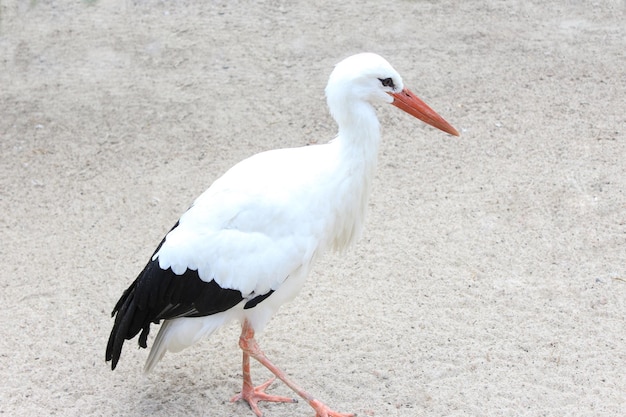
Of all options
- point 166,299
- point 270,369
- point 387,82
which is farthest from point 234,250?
point 387,82

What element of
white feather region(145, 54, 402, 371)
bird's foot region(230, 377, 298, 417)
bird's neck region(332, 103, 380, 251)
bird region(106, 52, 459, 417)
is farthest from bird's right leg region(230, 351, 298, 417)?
bird's neck region(332, 103, 380, 251)

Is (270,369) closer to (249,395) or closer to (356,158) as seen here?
(249,395)

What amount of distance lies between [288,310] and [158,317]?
46.9 inches

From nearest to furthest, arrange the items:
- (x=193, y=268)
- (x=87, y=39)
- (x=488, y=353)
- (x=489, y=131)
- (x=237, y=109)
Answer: (x=193, y=268), (x=488, y=353), (x=489, y=131), (x=237, y=109), (x=87, y=39)

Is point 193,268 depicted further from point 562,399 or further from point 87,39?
point 87,39

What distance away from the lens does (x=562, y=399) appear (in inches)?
179

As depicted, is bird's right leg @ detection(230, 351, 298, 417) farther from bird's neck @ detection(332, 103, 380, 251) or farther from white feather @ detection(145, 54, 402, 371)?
bird's neck @ detection(332, 103, 380, 251)

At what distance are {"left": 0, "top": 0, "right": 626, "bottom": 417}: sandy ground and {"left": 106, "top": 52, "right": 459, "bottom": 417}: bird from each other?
0.66 m

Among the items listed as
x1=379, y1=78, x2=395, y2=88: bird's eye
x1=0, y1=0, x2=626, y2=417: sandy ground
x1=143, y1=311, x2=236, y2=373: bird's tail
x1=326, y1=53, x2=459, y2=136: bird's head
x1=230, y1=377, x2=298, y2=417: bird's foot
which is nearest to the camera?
x1=326, y1=53, x2=459, y2=136: bird's head

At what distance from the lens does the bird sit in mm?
4289

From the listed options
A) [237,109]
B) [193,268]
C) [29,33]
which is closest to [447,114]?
[237,109]

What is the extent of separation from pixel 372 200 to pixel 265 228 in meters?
2.15

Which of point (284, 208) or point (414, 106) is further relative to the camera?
point (414, 106)

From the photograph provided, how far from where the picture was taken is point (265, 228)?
4.30m
